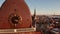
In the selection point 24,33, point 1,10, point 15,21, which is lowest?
point 24,33

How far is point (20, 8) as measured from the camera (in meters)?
14.6

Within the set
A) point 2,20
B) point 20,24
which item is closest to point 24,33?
point 20,24

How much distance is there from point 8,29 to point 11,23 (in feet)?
2.28

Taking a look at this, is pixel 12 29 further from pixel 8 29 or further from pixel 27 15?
pixel 27 15

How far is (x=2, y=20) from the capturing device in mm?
14242

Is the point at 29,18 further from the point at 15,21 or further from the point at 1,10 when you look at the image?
the point at 1,10

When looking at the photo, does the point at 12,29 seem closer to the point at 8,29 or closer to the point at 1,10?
the point at 8,29

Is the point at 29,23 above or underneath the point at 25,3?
underneath

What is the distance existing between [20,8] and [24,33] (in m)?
2.17

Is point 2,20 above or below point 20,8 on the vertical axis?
below

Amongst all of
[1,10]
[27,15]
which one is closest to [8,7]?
[1,10]

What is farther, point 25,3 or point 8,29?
point 25,3

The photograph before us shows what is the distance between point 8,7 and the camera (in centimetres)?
1445

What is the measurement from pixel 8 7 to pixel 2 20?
47.8 inches
